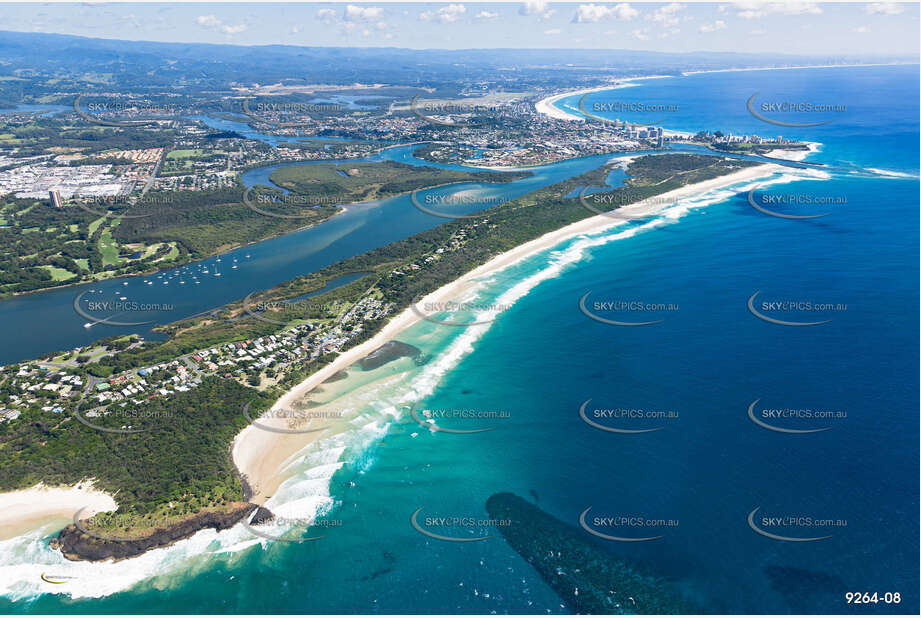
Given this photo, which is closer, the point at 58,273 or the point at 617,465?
the point at 617,465

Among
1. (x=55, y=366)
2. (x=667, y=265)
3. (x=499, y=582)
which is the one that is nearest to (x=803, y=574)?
(x=499, y=582)

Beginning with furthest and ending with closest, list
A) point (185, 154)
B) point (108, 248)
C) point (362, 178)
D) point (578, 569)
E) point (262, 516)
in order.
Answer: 1. point (185, 154)
2. point (362, 178)
3. point (108, 248)
4. point (262, 516)
5. point (578, 569)

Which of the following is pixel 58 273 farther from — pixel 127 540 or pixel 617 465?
pixel 617 465

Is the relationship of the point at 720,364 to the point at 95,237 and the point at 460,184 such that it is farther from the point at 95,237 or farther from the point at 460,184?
the point at 95,237

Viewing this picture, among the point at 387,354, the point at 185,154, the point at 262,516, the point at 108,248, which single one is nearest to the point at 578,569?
the point at 262,516

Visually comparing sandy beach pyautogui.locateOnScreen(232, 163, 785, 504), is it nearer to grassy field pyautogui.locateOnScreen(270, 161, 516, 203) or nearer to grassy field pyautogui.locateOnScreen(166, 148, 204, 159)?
grassy field pyautogui.locateOnScreen(270, 161, 516, 203)

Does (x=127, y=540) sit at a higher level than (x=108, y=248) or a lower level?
lower
